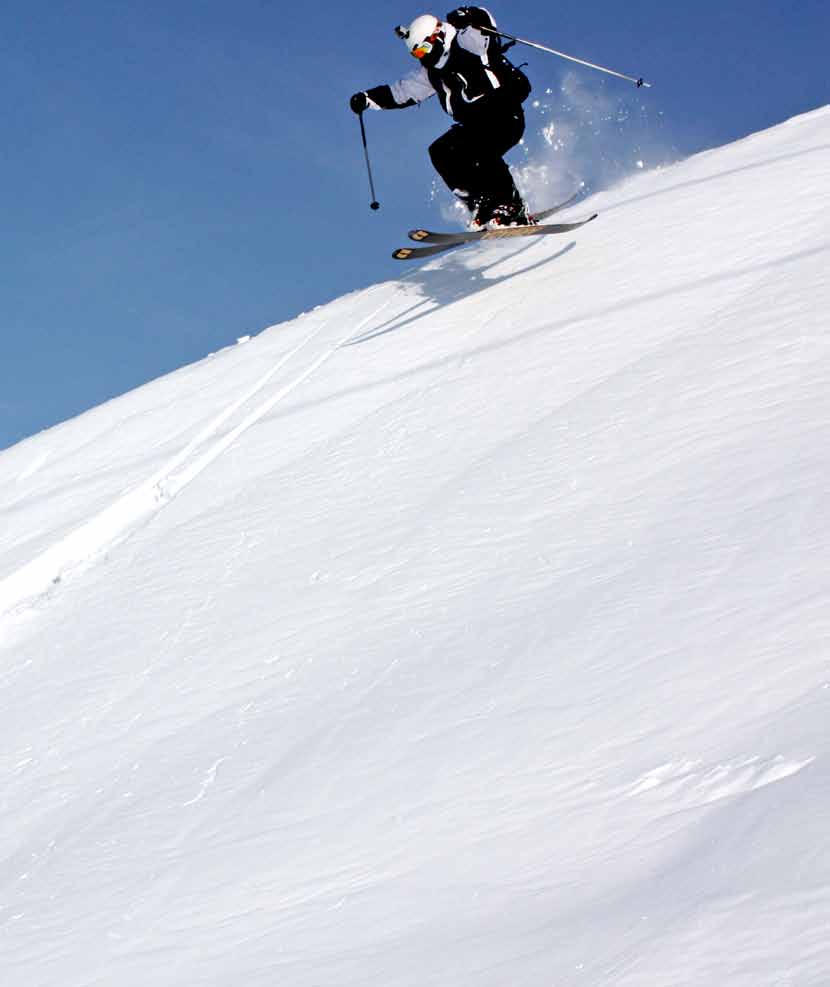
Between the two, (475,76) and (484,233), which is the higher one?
(475,76)

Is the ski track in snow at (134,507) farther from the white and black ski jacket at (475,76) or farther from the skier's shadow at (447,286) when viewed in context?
the white and black ski jacket at (475,76)

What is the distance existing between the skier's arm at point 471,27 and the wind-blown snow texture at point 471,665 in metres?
1.77

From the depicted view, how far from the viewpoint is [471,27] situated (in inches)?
311

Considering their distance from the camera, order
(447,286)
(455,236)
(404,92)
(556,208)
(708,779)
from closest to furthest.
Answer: (708,779), (455,236), (404,92), (447,286), (556,208)

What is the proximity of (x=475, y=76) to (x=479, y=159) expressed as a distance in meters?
0.51

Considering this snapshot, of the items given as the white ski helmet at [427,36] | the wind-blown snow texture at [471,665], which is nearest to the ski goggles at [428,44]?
the white ski helmet at [427,36]

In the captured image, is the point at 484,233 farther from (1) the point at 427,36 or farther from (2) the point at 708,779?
(2) the point at 708,779

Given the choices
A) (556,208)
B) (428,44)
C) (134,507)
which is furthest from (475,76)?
(134,507)

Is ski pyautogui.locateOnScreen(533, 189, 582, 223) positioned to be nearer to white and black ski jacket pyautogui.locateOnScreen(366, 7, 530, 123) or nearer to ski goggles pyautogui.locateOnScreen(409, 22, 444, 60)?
white and black ski jacket pyautogui.locateOnScreen(366, 7, 530, 123)

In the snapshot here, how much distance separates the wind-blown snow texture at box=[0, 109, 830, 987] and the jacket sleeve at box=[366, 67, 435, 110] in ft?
6.31

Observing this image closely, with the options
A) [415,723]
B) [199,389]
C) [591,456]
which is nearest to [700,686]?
[415,723]

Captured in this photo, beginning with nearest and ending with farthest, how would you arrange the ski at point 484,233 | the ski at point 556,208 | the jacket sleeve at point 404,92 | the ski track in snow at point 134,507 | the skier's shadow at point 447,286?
1. the ski track in snow at point 134,507
2. the ski at point 484,233
3. the skier's shadow at point 447,286
4. the jacket sleeve at point 404,92
5. the ski at point 556,208

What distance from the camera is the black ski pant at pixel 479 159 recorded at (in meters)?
8.20

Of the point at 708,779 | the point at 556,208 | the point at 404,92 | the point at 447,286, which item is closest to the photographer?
the point at 708,779
